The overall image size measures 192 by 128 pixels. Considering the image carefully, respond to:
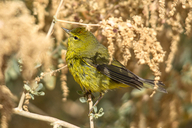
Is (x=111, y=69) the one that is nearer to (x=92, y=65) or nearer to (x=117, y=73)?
(x=117, y=73)

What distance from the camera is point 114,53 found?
3.13 m

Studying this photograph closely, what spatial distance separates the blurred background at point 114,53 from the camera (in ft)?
5.87

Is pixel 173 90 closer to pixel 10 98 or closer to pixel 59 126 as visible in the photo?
pixel 59 126

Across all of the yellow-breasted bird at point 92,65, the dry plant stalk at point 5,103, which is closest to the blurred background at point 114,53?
the dry plant stalk at point 5,103

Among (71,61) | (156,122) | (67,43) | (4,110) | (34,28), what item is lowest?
(4,110)

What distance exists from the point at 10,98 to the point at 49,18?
1.92 m

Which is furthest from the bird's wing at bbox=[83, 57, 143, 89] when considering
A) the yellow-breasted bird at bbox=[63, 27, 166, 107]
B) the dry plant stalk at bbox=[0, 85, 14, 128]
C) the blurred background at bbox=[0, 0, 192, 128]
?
the dry plant stalk at bbox=[0, 85, 14, 128]

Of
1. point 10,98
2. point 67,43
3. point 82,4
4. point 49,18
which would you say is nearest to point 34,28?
point 10,98

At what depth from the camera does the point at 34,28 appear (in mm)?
1864

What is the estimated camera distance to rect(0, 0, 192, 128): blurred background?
1.79 meters

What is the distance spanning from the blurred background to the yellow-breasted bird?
4.6 inches

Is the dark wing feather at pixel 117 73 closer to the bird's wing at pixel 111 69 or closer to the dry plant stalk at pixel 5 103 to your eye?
the bird's wing at pixel 111 69

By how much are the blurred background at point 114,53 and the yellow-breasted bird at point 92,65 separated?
118 mm

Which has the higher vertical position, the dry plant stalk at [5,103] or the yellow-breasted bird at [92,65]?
the yellow-breasted bird at [92,65]
